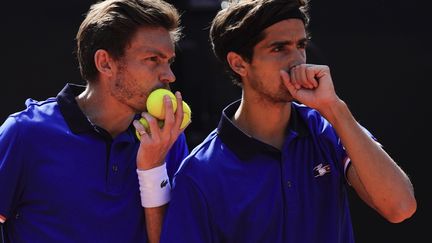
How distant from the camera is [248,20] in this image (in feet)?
12.0

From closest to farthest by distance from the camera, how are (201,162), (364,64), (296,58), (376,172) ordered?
(376,172), (201,162), (296,58), (364,64)

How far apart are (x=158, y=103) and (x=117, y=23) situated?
457mm

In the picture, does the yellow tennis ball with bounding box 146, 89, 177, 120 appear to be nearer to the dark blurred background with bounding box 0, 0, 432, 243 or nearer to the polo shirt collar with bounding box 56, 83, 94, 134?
the polo shirt collar with bounding box 56, 83, 94, 134

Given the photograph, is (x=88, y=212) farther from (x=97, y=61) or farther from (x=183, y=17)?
(x=183, y=17)

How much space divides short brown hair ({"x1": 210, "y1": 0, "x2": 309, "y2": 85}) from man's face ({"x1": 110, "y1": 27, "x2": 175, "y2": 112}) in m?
0.26

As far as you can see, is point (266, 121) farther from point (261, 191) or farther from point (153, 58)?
point (153, 58)

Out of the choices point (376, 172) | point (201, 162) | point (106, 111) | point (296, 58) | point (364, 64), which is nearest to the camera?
point (376, 172)

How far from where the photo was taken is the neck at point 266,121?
12.0ft

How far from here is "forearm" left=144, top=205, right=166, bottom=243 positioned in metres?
3.52

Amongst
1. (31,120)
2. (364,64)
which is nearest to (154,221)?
(31,120)

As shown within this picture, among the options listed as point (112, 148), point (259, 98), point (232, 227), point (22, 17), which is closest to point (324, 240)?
point (232, 227)

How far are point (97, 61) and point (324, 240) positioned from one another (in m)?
1.28

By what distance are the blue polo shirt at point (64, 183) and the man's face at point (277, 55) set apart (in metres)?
0.69

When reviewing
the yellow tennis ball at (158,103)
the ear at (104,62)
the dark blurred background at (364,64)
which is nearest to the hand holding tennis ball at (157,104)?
the yellow tennis ball at (158,103)
